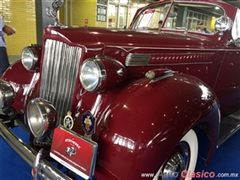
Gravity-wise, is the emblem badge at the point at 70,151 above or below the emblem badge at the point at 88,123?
below

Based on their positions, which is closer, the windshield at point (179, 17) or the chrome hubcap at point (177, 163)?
the chrome hubcap at point (177, 163)

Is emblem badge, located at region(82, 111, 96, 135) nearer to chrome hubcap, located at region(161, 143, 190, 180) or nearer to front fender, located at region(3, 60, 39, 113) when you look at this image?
chrome hubcap, located at region(161, 143, 190, 180)

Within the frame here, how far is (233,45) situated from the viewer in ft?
8.02

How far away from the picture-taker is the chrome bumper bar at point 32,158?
3.88 ft

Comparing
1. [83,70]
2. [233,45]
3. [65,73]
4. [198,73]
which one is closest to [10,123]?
[65,73]

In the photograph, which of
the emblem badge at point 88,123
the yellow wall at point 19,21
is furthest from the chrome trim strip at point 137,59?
the yellow wall at point 19,21

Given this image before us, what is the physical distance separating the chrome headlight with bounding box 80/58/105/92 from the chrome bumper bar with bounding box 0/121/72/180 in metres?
0.49

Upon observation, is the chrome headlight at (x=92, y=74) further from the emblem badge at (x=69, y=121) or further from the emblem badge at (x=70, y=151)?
the emblem badge at (x=70, y=151)

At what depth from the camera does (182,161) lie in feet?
4.92

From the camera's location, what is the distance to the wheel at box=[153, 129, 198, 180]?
136 cm

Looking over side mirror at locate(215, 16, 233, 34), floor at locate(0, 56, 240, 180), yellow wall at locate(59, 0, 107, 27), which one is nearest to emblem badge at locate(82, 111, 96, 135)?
floor at locate(0, 56, 240, 180)

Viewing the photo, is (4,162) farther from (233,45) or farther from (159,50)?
(233,45)

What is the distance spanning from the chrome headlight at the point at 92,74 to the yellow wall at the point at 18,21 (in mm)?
7203

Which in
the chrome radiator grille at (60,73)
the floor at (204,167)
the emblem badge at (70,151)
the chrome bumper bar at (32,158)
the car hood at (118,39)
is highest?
the car hood at (118,39)
